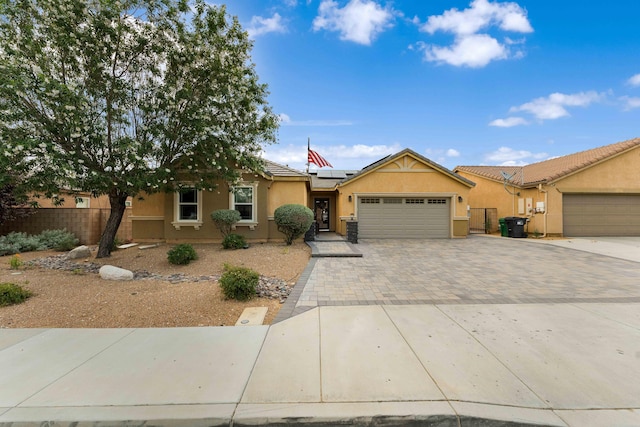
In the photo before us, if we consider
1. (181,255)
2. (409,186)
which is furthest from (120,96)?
(409,186)

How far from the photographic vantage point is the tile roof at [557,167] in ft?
47.4

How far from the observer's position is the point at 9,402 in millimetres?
2418

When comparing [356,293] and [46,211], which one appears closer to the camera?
[356,293]

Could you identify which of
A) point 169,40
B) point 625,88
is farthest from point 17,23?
point 625,88

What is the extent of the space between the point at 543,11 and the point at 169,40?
12551 mm

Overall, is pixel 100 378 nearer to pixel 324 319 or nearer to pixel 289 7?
pixel 324 319

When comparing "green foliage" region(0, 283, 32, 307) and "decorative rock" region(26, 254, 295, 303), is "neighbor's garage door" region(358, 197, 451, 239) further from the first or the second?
"green foliage" region(0, 283, 32, 307)

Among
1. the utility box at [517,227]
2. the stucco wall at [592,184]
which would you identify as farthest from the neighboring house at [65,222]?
the stucco wall at [592,184]

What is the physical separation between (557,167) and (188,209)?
67.4 ft

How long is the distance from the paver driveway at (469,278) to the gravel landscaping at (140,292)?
989 millimetres

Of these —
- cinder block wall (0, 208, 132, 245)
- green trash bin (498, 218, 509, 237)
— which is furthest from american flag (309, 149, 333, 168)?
green trash bin (498, 218, 509, 237)

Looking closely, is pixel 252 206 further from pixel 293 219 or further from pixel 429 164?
pixel 429 164

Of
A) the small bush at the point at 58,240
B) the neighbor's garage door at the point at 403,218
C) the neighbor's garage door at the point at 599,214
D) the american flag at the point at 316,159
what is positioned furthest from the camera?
the american flag at the point at 316,159

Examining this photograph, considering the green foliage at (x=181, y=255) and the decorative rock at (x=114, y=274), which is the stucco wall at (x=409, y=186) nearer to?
the green foliage at (x=181, y=255)
